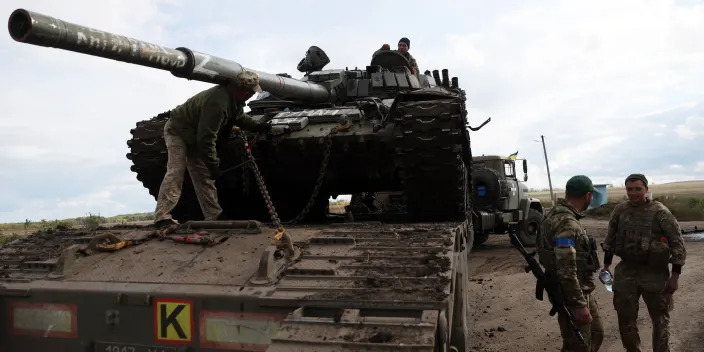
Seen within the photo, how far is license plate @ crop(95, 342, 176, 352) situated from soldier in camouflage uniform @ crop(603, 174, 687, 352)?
11.6 feet

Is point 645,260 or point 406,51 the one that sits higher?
point 406,51

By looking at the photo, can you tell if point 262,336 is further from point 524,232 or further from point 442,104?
point 524,232

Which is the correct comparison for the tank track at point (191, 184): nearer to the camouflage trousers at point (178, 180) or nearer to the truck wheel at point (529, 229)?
the camouflage trousers at point (178, 180)

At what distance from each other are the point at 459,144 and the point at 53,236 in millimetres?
3478

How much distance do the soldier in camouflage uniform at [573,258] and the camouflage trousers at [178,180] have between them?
2.79 m

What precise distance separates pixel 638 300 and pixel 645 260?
33 cm

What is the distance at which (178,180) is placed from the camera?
5.21 meters

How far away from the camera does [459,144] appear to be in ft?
17.1

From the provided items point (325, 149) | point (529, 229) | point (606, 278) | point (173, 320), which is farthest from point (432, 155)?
point (529, 229)

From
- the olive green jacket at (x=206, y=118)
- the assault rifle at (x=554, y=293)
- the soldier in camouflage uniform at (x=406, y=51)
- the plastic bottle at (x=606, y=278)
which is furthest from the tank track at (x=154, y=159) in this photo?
the plastic bottle at (x=606, y=278)

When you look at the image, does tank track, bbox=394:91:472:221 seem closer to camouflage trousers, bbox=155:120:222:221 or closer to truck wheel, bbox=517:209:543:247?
camouflage trousers, bbox=155:120:222:221

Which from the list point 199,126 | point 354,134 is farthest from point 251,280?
point 354,134

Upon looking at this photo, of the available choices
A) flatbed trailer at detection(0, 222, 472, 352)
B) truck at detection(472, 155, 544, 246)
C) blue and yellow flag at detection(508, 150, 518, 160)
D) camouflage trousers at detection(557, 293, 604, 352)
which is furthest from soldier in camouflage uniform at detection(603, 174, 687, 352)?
blue and yellow flag at detection(508, 150, 518, 160)

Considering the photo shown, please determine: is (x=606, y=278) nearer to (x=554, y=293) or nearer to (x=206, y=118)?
(x=554, y=293)
